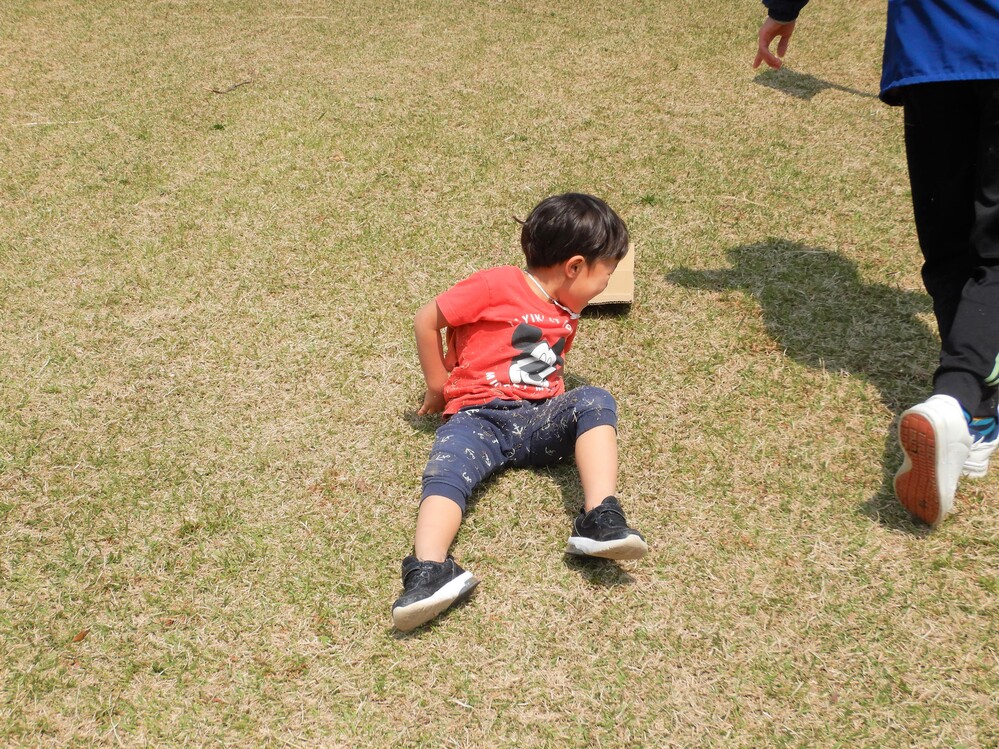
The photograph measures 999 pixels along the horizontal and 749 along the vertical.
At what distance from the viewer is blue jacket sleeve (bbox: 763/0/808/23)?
11.1ft

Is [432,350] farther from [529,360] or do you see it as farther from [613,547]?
[613,547]

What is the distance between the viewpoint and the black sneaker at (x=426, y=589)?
2.01 metres

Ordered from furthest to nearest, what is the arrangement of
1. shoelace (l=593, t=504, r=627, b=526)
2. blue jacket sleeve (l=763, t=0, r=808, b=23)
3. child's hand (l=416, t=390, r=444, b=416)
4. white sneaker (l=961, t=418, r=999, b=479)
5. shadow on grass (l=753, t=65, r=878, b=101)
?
shadow on grass (l=753, t=65, r=878, b=101)
blue jacket sleeve (l=763, t=0, r=808, b=23)
child's hand (l=416, t=390, r=444, b=416)
white sneaker (l=961, t=418, r=999, b=479)
shoelace (l=593, t=504, r=627, b=526)

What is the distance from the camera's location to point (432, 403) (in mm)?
2762

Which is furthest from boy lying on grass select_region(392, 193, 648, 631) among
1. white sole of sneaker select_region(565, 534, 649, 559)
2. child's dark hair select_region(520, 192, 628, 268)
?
white sole of sneaker select_region(565, 534, 649, 559)

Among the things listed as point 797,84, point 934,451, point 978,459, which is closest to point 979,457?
point 978,459

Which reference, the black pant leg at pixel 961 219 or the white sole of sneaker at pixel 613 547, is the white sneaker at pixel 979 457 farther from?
the white sole of sneaker at pixel 613 547

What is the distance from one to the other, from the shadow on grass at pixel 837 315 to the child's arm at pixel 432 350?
4.68 feet

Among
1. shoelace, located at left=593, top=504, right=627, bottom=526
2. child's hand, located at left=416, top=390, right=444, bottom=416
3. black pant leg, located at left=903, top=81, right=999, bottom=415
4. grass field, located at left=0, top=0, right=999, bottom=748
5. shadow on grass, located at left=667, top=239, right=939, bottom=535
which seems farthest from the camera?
shadow on grass, located at left=667, top=239, right=939, bottom=535

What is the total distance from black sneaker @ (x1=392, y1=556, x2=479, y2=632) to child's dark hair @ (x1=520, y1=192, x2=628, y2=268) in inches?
40.2

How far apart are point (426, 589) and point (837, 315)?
222 centimetres

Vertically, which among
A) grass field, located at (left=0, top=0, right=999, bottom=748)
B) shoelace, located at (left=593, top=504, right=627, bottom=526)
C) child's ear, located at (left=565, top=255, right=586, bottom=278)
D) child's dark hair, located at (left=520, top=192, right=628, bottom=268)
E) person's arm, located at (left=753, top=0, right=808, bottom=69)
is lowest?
grass field, located at (left=0, top=0, right=999, bottom=748)

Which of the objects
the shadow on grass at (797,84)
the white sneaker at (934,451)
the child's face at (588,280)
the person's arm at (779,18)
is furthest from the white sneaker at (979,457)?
the shadow on grass at (797,84)

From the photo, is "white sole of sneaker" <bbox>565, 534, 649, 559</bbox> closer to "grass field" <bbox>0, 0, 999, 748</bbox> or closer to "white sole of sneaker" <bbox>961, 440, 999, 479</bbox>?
"grass field" <bbox>0, 0, 999, 748</bbox>
